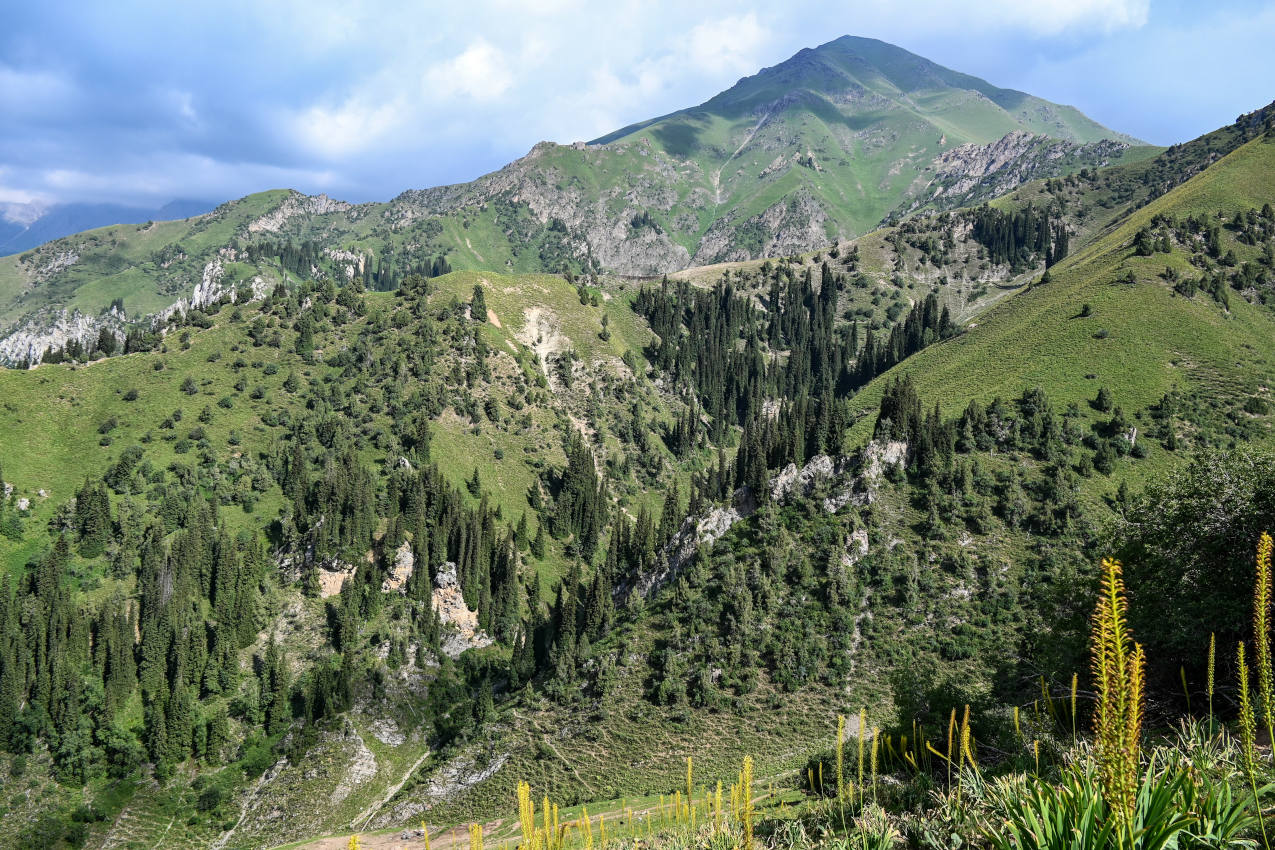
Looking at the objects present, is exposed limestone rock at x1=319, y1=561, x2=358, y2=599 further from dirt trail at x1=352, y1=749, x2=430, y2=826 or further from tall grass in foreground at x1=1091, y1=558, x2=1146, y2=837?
tall grass in foreground at x1=1091, y1=558, x2=1146, y2=837

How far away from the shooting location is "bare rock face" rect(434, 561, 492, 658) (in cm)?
10744

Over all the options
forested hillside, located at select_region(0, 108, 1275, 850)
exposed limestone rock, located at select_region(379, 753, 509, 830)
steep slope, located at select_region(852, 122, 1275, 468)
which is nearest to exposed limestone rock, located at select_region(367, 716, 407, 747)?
forested hillside, located at select_region(0, 108, 1275, 850)

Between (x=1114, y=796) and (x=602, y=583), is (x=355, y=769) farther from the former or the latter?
(x=1114, y=796)

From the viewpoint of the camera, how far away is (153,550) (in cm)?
9925

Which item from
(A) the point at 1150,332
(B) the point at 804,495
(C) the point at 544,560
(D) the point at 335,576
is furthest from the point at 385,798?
(A) the point at 1150,332

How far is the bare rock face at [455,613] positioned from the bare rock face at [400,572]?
4492mm

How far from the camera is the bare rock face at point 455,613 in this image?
107438 millimetres

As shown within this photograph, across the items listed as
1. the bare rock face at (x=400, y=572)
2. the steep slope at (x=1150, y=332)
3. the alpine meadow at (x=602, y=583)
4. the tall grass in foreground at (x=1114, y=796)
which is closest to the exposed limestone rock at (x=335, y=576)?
the alpine meadow at (x=602, y=583)

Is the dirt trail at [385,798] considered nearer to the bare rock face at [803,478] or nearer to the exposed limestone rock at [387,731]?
the exposed limestone rock at [387,731]

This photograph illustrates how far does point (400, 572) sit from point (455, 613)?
35.4 feet

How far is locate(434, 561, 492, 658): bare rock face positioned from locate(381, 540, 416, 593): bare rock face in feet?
14.7

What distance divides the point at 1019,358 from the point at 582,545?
83.5 metres

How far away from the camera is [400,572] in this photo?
10862 cm

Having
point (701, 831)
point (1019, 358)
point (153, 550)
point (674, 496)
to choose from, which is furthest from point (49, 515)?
point (1019, 358)
